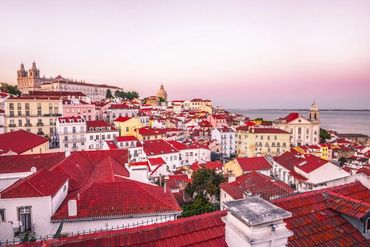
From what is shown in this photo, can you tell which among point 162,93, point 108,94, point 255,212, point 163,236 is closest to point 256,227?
point 255,212

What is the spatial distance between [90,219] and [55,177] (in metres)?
Result: 3.72

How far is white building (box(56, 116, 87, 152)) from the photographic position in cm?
3809

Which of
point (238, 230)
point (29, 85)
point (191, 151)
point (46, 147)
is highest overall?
point (29, 85)

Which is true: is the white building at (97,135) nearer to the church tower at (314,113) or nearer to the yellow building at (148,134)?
the yellow building at (148,134)

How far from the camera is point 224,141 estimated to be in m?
53.8

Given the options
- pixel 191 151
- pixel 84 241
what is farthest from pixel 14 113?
pixel 84 241

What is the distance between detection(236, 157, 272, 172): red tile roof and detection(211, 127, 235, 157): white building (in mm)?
20785

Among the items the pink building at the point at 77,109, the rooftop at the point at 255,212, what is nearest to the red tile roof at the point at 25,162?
the rooftop at the point at 255,212

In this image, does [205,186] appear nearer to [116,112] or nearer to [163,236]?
[163,236]

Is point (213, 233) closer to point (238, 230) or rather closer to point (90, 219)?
point (238, 230)

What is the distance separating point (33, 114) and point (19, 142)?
63.5 feet

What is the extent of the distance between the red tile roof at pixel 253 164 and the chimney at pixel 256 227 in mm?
26803

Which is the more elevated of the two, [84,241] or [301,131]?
[84,241]

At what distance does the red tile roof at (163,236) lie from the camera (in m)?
3.38
